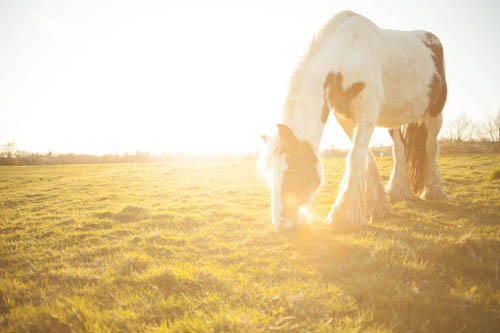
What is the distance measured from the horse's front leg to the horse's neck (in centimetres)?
82

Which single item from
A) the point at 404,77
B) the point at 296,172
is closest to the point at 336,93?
the point at 296,172

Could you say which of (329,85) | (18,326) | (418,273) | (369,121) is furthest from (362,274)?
(18,326)

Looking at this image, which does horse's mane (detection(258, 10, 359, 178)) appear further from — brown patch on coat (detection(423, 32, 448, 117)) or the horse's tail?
the horse's tail

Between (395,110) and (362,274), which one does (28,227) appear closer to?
(362,274)

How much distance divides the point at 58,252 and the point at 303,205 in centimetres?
367

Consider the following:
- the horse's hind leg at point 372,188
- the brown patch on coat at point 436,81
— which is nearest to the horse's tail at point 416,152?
the brown patch on coat at point 436,81

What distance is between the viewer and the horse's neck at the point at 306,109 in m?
3.23

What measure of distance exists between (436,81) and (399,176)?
7.40 ft

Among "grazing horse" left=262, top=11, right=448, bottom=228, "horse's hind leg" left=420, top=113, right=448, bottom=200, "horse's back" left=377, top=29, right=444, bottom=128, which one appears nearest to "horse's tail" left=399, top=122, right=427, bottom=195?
"horse's hind leg" left=420, top=113, right=448, bottom=200

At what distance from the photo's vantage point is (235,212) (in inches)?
212

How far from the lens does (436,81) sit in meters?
4.97

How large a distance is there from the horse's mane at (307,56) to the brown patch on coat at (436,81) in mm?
2735

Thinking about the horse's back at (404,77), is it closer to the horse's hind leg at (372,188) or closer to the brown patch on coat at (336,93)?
the horse's hind leg at (372,188)

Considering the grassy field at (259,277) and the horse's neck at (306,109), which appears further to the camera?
the horse's neck at (306,109)
